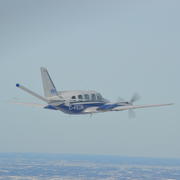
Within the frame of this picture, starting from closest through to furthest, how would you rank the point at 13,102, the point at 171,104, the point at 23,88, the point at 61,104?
1. the point at 23,88
2. the point at 171,104
3. the point at 61,104
4. the point at 13,102

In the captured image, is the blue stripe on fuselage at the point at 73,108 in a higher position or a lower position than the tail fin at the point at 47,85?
lower

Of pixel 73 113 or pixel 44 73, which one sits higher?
pixel 44 73

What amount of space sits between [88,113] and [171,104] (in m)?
17.9

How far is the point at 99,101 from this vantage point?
102 meters

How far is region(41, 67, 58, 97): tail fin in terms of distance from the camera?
323 ft

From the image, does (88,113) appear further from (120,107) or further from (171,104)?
(171,104)

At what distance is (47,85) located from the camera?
99250mm

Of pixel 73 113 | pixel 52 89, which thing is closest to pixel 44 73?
pixel 52 89

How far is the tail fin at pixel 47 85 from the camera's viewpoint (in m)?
98.6

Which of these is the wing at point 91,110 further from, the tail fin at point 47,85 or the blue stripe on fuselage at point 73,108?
the tail fin at point 47,85

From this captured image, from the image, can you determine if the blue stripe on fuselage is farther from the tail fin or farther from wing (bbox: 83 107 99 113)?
the tail fin

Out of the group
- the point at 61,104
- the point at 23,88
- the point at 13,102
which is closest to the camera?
the point at 23,88

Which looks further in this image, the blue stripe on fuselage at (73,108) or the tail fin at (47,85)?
the tail fin at (47,85)

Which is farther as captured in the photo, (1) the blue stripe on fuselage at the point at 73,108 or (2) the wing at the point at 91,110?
(2) the wing at the point at 91,110
